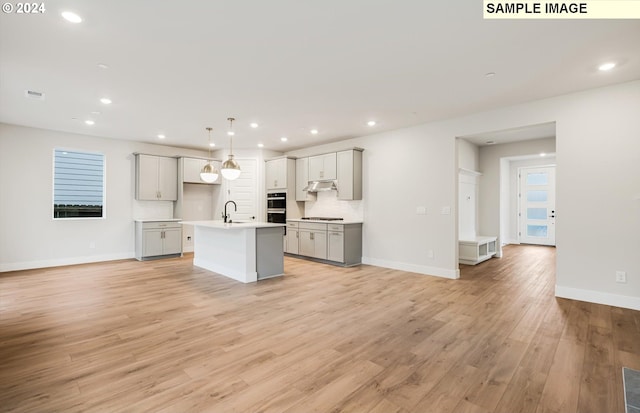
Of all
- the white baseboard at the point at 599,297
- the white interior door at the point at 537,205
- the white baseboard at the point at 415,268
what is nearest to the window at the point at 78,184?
the white baseboard at the point at 415,268

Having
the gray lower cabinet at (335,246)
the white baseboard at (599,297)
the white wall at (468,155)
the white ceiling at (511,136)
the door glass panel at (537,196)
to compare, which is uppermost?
the white ceiling at (511,136)

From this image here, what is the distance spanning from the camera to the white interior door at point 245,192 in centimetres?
791

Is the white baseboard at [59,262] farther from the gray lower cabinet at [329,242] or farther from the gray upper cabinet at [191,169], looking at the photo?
the gray lower cabinet at [329,242]

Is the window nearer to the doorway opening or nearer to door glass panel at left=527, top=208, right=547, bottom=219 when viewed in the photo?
the doorway opening

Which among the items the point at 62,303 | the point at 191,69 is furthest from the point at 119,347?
the point at 191,69

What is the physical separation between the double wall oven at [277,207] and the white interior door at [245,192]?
38 centimetres

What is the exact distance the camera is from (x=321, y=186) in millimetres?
7039

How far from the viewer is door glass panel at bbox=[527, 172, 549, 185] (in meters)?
9.01

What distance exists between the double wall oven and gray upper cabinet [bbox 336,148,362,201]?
5.66 ft

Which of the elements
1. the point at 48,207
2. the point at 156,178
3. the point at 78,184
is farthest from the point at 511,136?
the point at 48,207

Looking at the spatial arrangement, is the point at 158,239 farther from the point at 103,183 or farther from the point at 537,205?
the point at 537,205

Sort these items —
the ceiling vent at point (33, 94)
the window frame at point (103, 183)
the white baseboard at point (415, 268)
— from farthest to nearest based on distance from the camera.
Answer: the window frame at point (103, 183)
the white baseboard at point (415, 268)
the ceiling vent at point (33, 94)

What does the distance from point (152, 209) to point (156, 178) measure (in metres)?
0.83

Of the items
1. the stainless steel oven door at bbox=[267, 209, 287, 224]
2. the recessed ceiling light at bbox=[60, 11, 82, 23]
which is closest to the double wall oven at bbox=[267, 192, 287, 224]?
the stainless steel oven door at bbox=[267, 209, 287, 224]
